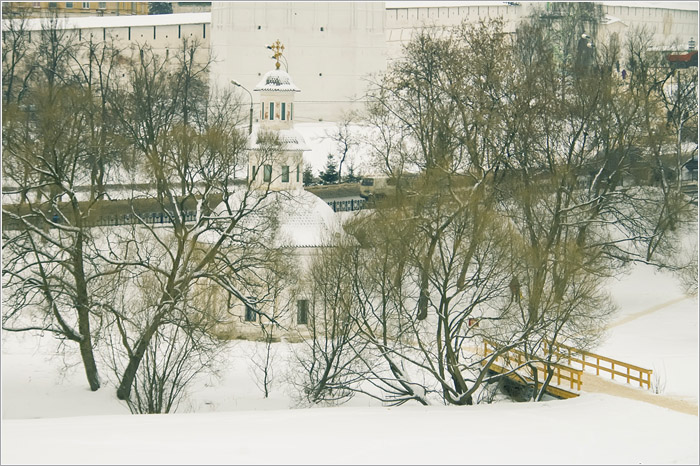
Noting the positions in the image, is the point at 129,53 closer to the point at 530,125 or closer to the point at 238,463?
the point at 530,125

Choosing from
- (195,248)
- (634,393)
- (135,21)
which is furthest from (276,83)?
(135,21)

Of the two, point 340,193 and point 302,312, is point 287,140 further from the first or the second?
point 340,193

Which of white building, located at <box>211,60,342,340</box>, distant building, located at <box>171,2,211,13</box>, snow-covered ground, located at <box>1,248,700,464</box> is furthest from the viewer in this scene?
distant building, located at <box>171,2,211,13</box>

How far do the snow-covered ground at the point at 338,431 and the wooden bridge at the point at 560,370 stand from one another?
0.52m

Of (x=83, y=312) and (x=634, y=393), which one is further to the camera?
(x=83, y=312)

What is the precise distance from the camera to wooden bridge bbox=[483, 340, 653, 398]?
19.1m

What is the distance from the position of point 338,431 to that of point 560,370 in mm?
5904

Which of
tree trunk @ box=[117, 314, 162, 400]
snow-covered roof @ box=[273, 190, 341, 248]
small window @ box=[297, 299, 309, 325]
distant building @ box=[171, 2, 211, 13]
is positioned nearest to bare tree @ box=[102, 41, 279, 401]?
tree trunk @ box=[117, 314, 162, 400]

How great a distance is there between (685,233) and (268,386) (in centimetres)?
1411

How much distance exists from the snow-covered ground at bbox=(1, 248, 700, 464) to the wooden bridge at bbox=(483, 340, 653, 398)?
0.52 m

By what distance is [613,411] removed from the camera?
17.7 metres

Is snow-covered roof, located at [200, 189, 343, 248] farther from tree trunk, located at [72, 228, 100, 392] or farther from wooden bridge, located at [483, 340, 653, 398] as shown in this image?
wooden bridge, located at [483, 340, 653, 398]

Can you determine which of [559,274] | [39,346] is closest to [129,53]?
[39,346]

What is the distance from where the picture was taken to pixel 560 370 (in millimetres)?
20828
